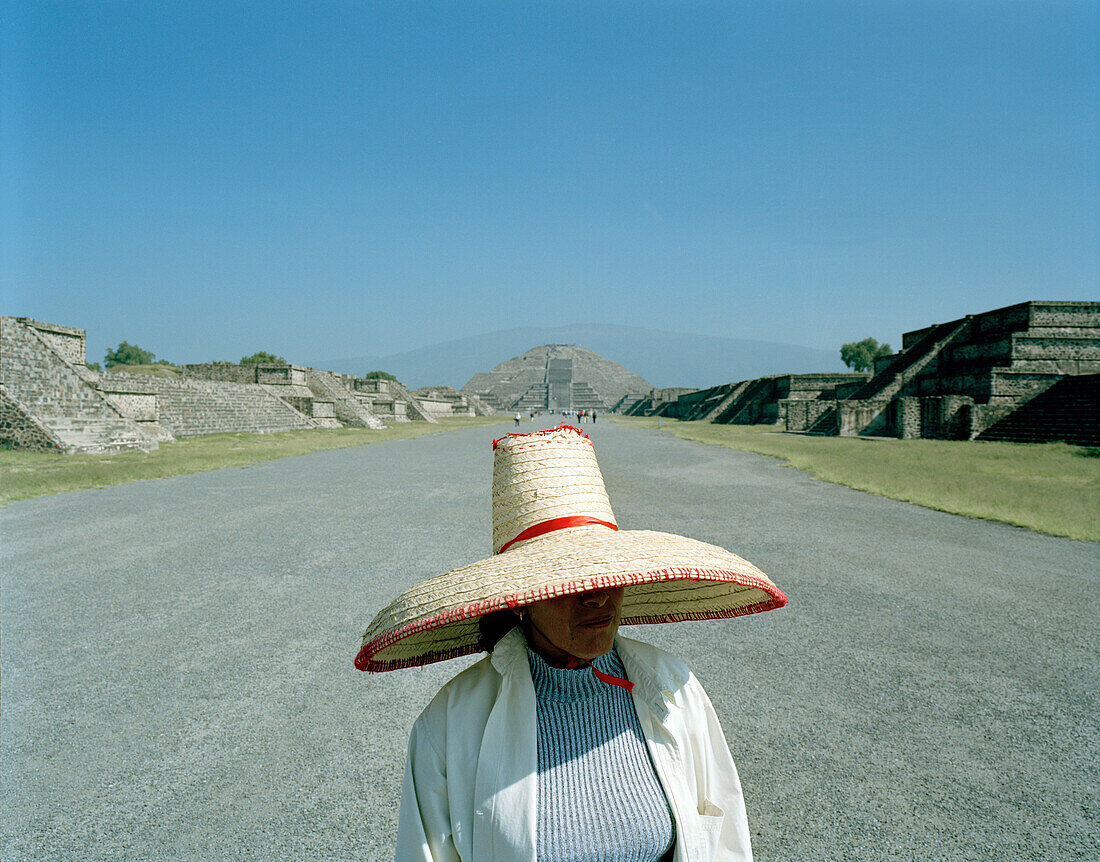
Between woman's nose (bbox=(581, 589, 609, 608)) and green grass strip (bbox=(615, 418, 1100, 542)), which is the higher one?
woman's nose (bbox=(581, 589, 609, 608))

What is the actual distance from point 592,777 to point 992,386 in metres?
26.9

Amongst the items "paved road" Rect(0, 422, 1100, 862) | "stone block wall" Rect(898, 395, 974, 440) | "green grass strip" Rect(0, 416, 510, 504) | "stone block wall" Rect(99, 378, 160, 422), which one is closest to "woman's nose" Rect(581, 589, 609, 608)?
"paved road" Rect(0, 422, 1100, 862)

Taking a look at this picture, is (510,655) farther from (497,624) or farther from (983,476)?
(983,476)

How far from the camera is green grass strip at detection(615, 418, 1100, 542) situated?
8.42 meters

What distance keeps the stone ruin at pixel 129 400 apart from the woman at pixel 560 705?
18.8 m

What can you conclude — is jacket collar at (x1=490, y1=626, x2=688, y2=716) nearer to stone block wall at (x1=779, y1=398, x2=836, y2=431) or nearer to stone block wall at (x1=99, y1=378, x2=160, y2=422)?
stone block wall at (x1=99, y1=378, x2=160, y2=422)

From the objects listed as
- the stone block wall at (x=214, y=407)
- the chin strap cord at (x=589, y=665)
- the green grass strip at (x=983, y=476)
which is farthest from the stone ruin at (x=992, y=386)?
the stone block wall at (x=214, y=407)

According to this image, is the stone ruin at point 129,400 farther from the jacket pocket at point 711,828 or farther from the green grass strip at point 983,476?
the jacket pocket at point 711,828

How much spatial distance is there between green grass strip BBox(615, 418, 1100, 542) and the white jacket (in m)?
7.57

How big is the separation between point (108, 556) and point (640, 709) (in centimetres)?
637

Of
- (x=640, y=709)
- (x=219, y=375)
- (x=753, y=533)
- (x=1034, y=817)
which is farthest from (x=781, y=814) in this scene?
(x=219, y=375)

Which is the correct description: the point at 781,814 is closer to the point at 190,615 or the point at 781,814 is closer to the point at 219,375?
the point at 190,615

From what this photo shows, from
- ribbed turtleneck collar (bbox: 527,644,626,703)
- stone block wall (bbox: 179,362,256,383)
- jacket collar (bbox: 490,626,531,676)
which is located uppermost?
stone block wall (bbox: 179,362,256,383)

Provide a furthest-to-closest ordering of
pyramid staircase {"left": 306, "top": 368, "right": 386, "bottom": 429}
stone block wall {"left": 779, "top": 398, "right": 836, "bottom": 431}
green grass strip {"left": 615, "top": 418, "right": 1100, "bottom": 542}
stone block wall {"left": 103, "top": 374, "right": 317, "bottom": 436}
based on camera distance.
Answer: pyramid staircase {"left": 306, "top": 368, "right": 386, "bottom": 429}
stone block wall {"left": 779, "top": 398, "right": 836, "bottom": 431}
stone block wall {"left": 103, "top": 374, "right": 317, "bottom": 436}
green grass strip {"left": 615, "top": 418, "right": 1100, "bottom": 542}
